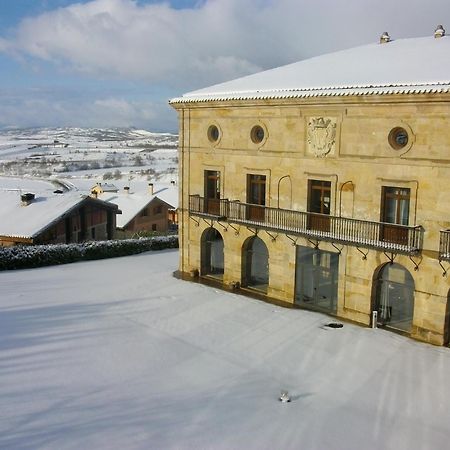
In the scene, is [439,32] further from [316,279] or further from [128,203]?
[128,203]

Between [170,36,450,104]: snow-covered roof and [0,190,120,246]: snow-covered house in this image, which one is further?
[0,190,120,246]: snow-covered house

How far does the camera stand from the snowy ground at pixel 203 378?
12992 mm

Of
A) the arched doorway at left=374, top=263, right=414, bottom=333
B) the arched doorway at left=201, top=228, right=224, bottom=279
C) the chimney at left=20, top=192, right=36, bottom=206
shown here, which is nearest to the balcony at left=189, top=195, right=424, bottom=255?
the arched doorway at left=374, top=263, right=414, bottom=333

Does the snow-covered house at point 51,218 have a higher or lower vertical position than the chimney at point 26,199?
lower

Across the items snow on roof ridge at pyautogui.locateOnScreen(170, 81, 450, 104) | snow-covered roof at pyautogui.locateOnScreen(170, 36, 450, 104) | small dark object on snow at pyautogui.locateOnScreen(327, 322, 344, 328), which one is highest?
snow-covered roof at pyautogui.locateOnScreen(170, 36, 450, 104)

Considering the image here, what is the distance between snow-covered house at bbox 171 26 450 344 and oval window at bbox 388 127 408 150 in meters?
0.04

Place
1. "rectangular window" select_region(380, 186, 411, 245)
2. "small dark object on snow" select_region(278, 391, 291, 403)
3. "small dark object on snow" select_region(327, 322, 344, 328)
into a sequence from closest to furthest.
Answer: "small dark object on snow" select_region(278, 391, 291, 403), "rectangular window" select_region(380, 186, 411, 245), "small dark object on snow" select_region(327, 322, 344, 328)

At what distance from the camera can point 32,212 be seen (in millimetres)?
36812

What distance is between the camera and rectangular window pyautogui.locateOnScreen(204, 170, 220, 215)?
25311mm

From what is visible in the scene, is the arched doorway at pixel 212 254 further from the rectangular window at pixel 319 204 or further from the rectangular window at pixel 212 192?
the rectangular window at pixel 319 204

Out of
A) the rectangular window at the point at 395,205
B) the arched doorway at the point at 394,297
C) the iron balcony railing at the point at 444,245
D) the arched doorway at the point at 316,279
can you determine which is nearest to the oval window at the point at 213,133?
the arched doorway at the point at 316,279

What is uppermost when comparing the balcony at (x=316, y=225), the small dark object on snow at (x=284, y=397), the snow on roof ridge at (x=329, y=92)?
the snow on roof ridge at (x=329, y=92)

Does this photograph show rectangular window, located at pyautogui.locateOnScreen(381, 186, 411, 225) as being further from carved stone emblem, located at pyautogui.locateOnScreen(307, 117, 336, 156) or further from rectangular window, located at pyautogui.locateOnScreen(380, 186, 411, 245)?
carved stone emblem, located at pyautogui.locateOnScreen(307, 117, 336, 156)

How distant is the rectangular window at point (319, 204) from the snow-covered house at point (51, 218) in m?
18.9
